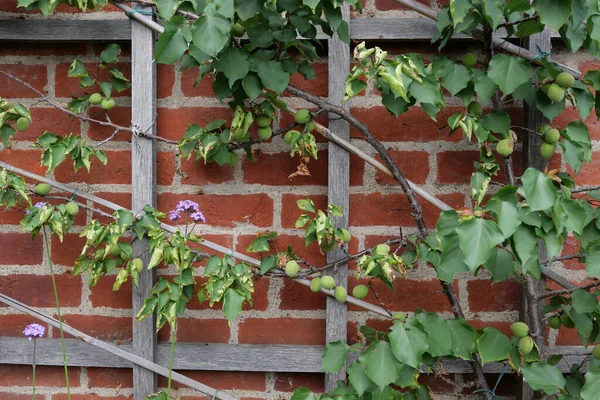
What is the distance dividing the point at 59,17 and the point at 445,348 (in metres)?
1.19

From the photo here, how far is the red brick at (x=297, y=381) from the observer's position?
1.54 m

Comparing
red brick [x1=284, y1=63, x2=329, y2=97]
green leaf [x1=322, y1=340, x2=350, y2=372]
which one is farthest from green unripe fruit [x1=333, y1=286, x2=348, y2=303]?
red brick [x1=284, y1=63, x2=329, y2=97]

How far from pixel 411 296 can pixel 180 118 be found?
718 mm

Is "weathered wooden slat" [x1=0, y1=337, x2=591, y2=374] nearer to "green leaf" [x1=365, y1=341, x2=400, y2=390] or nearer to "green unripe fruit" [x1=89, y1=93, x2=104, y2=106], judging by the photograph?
"green leaf" [x1=365, y1=341, x2=400, y2=390]

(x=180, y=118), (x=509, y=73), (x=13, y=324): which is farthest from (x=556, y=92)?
(x=13, y=324)

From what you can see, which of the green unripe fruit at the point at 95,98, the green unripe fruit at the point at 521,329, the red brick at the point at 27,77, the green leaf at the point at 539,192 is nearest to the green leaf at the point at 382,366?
the green unripe fruit at the point at 521,329

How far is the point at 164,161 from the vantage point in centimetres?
154

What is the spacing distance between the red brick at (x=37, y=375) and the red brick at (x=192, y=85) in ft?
2.50

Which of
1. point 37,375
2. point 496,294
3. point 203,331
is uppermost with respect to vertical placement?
point 496,294

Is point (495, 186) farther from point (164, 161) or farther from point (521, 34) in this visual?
point (164, 161)

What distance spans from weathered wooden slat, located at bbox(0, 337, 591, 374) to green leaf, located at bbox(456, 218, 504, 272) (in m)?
0.63

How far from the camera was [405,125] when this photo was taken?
58.9 inches

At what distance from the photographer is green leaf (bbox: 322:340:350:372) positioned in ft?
4.24

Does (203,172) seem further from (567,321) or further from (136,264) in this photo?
(567,321)
